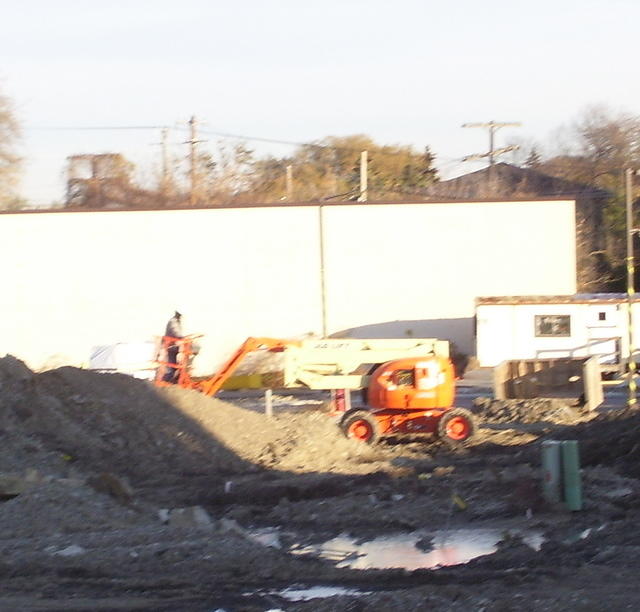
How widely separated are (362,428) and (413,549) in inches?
316

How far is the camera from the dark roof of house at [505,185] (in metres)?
62.2

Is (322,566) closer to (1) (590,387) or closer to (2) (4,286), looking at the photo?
(1) (590,387)

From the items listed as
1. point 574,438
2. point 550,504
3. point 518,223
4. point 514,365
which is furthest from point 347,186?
point 550,504

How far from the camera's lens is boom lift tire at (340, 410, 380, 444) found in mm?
19203

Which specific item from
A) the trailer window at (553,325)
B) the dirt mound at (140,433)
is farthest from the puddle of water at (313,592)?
the trailer window at (553,325)

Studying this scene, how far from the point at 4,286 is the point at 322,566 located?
31.3 metres

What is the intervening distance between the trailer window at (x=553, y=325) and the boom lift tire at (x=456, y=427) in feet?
51.4

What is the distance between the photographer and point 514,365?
2491cm

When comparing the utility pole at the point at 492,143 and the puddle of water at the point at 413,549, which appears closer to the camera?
the puddle of water at the point at 413,549

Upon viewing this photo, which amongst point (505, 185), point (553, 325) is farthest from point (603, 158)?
point (553, 325)

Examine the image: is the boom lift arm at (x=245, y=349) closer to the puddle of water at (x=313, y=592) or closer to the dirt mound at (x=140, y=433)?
the dirt mound at (x=140, y=433)

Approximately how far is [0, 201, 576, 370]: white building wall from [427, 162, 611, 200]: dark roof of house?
21836 mm

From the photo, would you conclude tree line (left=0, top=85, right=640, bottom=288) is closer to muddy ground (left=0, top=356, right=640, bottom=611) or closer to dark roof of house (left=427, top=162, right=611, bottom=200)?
dark roof of house (left=427, top=162, right=611, bottom=200)

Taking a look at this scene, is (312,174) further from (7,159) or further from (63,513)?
(63,513)
